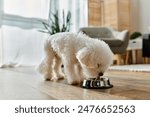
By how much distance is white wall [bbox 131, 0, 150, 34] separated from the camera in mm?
3773

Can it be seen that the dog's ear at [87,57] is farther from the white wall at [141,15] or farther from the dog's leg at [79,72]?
the white wall at [141,15]

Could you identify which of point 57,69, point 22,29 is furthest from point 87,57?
point 22,29

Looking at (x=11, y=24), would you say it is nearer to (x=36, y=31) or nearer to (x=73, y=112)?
(x=36, y=31)

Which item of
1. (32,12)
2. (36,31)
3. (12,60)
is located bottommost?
(12,60)

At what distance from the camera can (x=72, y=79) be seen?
1.06m

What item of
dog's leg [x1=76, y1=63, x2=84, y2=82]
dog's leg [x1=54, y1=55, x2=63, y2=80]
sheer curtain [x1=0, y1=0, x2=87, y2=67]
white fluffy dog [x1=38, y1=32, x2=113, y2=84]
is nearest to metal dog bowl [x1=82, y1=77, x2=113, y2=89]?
white fluffy dog [x1=38, y1=32, x2=113, y2=84]

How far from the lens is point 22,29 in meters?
3.20

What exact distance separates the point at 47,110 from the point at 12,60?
2.63 meters

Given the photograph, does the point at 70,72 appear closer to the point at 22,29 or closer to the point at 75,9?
the point at 22,29

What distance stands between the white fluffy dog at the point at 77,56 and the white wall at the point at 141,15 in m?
2.89

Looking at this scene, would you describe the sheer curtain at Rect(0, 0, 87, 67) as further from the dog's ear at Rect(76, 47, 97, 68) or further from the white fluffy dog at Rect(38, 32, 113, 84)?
the dog's ear at Rect(76, 47, 97, 68)

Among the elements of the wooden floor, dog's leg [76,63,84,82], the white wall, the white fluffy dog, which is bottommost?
the wooden floor

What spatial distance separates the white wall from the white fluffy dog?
289 cm

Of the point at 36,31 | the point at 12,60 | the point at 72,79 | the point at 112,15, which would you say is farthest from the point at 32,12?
the point at 72,79
